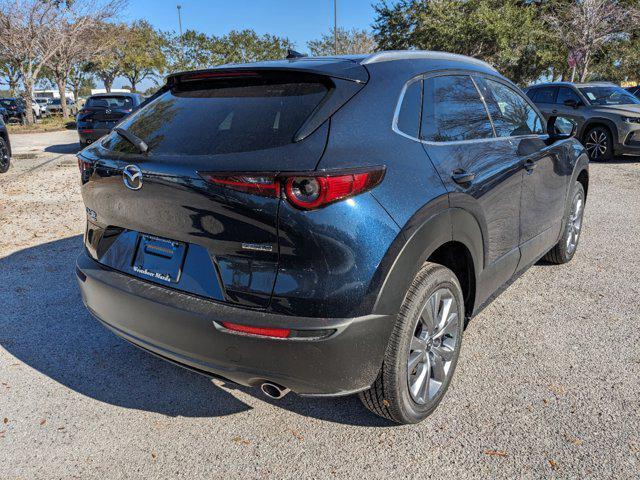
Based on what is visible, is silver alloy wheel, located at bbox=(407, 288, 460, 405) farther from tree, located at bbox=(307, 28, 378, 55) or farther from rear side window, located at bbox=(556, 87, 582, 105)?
tree, located at bbox=(307, 28, 378, 55)

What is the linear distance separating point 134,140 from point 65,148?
16069mm

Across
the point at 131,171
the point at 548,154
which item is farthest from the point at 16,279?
the point at 548,154

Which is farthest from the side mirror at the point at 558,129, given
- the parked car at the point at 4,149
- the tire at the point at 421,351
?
the parked car at the point at 4,149

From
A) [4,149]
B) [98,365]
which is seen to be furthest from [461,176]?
[4,149]

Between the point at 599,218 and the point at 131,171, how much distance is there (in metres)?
6.32

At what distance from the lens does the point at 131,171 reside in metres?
2.34

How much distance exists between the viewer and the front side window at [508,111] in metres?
3.27

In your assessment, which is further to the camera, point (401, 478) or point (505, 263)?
point (505, 263)

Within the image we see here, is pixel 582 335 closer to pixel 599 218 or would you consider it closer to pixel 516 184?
pixel 516 184

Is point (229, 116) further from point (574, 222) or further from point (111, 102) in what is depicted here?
point (111, 102)

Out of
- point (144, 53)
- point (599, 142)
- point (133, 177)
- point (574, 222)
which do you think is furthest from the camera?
point (144, 53)

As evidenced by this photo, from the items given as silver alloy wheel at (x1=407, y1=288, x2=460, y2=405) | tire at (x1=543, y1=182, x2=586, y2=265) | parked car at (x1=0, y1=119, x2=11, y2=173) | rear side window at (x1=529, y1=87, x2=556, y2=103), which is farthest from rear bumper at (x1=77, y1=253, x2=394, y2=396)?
rear side window at (x1=529, y1=87, x2=556, y2=103)

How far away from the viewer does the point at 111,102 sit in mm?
14242

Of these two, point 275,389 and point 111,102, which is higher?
point 111,102
